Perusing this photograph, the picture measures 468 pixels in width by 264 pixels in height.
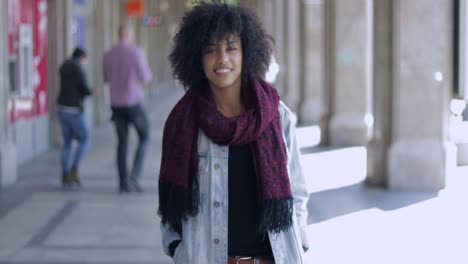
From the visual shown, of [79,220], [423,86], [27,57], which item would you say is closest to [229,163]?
[79,220]

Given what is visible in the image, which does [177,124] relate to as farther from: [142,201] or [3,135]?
[3,135]

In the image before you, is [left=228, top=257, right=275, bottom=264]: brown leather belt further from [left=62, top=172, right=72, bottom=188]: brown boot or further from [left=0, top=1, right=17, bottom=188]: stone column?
[left=0, top=1, right=17, bottom=188]: stone column

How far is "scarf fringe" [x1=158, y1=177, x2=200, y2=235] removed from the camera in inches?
114

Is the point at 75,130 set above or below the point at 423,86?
below

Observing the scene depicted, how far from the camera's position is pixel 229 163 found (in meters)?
2.92

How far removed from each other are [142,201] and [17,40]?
399cm

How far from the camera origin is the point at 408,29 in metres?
9.76

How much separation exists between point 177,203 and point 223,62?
0.51m

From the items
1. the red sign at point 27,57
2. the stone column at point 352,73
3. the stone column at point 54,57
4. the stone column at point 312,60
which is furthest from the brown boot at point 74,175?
the stone column at point 312,60

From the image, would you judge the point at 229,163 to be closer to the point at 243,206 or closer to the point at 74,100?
the point at 243,206

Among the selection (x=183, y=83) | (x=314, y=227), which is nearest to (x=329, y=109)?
(x=314, y=227)

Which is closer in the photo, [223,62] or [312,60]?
[223,62]

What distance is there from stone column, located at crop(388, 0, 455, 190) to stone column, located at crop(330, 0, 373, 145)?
4.47 meters

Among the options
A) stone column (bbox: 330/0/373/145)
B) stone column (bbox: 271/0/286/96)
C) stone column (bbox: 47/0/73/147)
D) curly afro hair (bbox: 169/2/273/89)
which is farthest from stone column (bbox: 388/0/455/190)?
stone column (bbox: 271/0/286/96)
